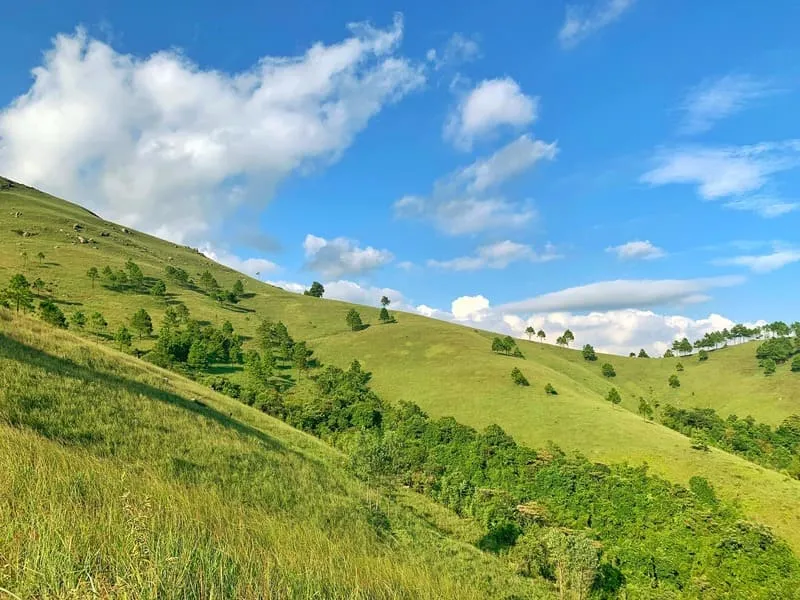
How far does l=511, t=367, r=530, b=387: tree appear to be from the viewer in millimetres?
101688

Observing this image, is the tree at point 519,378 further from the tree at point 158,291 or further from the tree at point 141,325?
the tree at point 158,291

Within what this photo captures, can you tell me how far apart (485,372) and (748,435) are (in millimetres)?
61216

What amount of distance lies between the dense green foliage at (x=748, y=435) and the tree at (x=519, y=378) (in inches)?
1510

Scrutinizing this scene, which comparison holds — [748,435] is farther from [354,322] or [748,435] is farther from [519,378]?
[354,322]

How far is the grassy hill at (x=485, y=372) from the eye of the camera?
229 feet

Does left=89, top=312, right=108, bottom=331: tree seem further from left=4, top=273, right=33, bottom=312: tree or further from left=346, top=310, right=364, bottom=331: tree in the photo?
left=346, top=310, right=364, bottom=331: tree

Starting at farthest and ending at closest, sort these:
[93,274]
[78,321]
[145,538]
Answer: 1. [93,274]
2. [78,321]
3. [145,538]

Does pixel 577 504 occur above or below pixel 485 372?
below

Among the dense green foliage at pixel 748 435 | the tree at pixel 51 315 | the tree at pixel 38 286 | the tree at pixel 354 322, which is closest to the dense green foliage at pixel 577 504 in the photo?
the tree at pixel 51 315

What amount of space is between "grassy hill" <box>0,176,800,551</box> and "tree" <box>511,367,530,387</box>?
3045 mm

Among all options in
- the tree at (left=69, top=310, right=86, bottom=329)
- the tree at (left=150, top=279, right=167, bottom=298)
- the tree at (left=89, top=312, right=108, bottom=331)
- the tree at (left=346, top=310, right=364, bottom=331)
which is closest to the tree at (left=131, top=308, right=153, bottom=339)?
the tree at (left=89, top=312, right=108, bottom=331)

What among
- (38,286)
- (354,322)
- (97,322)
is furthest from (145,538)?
(354,322)

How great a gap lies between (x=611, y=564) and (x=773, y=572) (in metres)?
Answer: 17.3

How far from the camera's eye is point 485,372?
108 m
